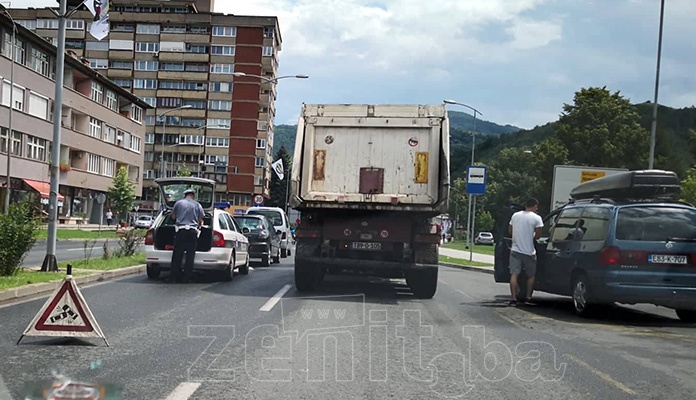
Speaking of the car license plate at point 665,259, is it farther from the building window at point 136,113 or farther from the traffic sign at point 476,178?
the building window at point 136,113

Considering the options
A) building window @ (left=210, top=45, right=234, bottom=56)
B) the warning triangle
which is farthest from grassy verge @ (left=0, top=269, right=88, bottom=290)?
building window @ (left=210, top=45, right=234, bottom=56)

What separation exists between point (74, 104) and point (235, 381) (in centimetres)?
5491

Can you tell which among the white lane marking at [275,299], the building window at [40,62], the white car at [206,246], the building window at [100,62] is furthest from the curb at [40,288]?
the building window at [100,62]

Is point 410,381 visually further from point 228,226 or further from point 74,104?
point 74,104

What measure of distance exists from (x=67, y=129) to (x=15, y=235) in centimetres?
4601

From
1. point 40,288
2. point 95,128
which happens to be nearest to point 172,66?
point 95,128

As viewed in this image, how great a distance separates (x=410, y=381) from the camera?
20.1ft

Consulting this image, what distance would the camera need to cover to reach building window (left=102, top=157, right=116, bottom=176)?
6444 cm

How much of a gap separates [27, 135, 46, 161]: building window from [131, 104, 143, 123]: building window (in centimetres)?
2072

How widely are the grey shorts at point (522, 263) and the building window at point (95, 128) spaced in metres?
54.0

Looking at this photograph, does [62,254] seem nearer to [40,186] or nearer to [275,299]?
[275,299]

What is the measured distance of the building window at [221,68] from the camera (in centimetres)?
9144

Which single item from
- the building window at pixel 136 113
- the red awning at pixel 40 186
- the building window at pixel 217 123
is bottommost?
the red awning at pixel 40 186

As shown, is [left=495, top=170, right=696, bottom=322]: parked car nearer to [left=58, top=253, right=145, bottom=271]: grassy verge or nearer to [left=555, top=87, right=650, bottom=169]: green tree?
[left=58, top=253, right=145, bottom=271]: grassy verge
